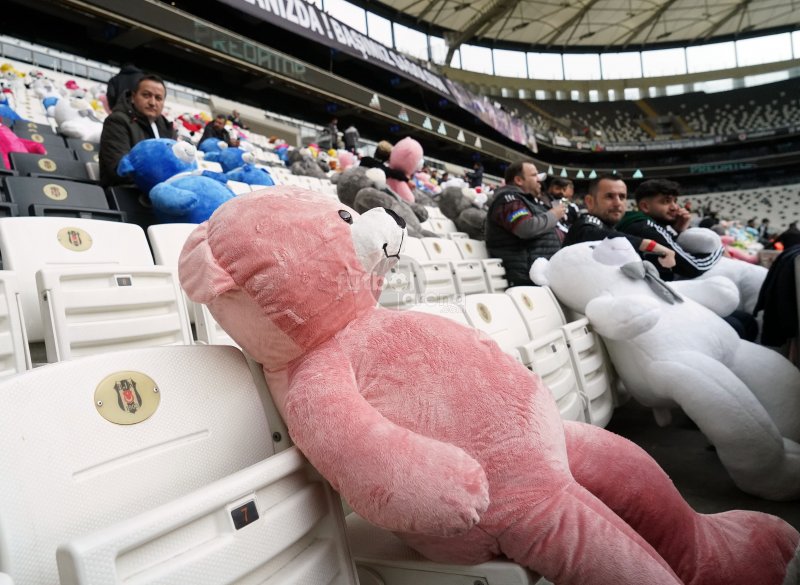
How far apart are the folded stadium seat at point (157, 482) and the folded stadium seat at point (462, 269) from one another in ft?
6.05

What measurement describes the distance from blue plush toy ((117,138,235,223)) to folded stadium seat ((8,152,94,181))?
40 centimetres

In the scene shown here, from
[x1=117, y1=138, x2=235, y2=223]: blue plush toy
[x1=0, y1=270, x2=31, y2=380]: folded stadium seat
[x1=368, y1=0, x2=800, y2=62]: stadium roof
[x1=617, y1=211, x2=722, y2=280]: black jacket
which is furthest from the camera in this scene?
[x1=368, y1=0, x2=800, y2=62]: stadium roof

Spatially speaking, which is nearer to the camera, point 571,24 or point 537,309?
point 537,309

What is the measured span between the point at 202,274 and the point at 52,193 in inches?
77.8

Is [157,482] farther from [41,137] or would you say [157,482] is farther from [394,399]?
[41,137]

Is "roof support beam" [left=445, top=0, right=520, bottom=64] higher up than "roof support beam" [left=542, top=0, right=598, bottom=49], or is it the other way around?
"roof support beam" [left=542, top=0, right=598, bottom=49]

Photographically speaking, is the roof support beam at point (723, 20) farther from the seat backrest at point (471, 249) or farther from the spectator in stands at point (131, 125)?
the spectator in stands at point (131, 125)

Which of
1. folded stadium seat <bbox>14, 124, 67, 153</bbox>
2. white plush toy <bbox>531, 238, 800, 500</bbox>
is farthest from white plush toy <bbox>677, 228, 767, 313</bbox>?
folded stadium seat <bbox>14, 124, 67, 153</bbox>

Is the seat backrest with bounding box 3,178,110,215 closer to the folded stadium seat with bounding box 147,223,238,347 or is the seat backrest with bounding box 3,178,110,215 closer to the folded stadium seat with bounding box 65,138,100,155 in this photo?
the folded stadium seat with bounding box 147,223,238,347

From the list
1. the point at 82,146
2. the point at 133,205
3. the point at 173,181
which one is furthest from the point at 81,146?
the point at 173,181

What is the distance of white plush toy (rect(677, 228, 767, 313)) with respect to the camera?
2.58 meters

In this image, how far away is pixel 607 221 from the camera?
2736 mm

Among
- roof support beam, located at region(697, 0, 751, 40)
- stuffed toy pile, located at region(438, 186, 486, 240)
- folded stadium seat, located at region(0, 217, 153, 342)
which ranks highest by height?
roof support beam, located at region(697, 0, 751, 40)

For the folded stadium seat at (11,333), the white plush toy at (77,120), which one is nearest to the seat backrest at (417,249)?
the folded stadium seat at (11,333)
